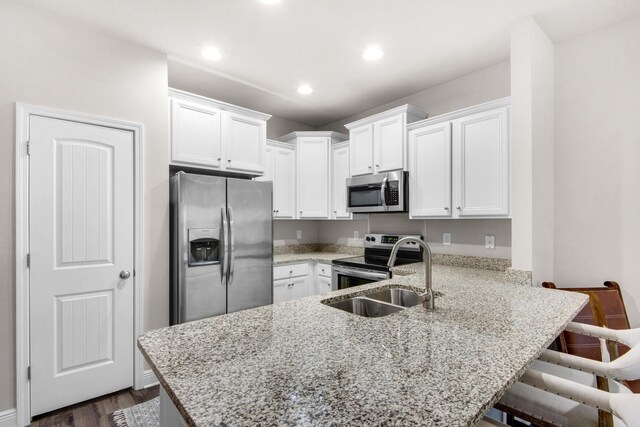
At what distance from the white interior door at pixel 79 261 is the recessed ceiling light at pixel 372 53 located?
1969 millimetres

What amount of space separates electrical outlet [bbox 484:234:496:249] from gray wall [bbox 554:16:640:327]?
1.46 ft

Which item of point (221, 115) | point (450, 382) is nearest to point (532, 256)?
point (450, 382)

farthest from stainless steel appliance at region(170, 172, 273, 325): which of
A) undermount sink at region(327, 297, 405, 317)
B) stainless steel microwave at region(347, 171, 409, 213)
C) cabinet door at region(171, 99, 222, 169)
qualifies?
undermount sink at region(327, 297, 405, 317)

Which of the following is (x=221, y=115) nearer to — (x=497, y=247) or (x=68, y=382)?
(x=68, y=382)

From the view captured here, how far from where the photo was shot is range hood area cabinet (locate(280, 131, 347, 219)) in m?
3.98

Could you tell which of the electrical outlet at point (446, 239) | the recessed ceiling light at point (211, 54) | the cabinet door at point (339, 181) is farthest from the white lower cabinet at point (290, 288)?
the recessed ceiling light at point (211, 54)

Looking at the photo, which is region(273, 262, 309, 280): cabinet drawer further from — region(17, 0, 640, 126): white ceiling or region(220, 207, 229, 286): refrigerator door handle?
region(17, 0, 640, 126): white ceiling

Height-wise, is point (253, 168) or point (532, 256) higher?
point (253, 168)

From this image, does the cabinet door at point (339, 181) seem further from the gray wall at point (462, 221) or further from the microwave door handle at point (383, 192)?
the microwave door handle at point (383, 192)

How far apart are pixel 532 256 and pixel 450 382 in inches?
66.3

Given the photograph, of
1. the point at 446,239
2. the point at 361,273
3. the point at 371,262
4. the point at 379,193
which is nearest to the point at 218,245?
the point at 361,273

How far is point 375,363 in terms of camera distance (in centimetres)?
94

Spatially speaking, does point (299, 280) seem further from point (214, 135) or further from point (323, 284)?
point (214, 135)

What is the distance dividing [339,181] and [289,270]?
4.04ft
